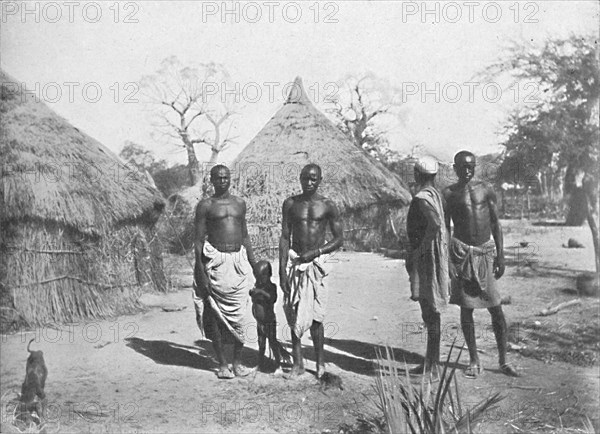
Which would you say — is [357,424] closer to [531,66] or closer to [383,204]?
[531,66]

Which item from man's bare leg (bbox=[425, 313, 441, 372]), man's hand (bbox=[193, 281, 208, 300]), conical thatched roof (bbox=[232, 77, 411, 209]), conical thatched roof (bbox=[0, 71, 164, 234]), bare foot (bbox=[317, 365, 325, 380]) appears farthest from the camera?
conical thatched roof (bbox=[232, 77, 411, 209])

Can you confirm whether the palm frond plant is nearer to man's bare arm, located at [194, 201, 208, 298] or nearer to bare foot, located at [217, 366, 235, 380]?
bare foot, located at [217, 366, 235, 380]

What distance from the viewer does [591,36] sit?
13.5 ft

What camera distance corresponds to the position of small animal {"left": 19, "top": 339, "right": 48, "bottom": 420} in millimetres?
3646

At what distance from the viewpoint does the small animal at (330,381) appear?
389 centimetres

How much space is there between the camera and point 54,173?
5.07m

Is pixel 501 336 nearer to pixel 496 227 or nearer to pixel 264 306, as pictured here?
pixel 496 227

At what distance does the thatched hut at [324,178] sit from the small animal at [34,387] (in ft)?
12.5

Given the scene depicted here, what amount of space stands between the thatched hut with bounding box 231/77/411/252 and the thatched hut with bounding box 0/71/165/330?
1810 millimetres

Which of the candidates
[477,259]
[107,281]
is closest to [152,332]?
[107,281]

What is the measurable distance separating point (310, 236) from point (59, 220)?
2465 millimetres
